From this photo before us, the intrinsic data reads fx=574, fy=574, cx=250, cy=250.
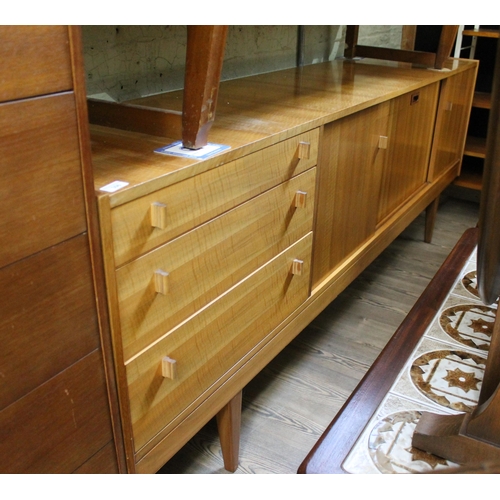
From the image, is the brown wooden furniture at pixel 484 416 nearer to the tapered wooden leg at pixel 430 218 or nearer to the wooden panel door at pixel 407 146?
the wooden panel door at pixel 407 146

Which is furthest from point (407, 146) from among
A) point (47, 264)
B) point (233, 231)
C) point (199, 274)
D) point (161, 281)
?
point (47, 264)

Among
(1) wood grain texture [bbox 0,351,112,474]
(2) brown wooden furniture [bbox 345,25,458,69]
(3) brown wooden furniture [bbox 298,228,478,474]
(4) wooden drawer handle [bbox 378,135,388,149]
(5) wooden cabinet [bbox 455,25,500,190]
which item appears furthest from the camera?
(5) wooden cabinet [bbox 455,25,500,190]

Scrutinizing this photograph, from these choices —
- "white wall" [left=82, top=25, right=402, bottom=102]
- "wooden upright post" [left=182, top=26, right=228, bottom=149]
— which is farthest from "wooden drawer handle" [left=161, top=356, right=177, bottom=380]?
"white wall" [left=82, top=25, right=402, bottom=102]

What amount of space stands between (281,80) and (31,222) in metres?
1.23

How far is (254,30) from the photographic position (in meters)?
1.78

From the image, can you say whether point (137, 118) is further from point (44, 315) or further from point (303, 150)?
point (44, 315)

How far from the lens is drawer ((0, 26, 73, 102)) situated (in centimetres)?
57

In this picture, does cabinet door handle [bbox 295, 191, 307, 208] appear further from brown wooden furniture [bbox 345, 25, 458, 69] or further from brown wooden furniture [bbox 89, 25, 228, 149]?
brown wooden furniture [bbox 345, 25, 458, 69]

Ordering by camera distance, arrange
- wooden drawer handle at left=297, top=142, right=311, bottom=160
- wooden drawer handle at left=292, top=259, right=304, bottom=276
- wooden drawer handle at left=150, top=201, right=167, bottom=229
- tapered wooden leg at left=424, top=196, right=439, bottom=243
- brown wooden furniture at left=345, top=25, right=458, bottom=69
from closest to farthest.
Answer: wooden drawer handle at left=150, top=201, right=167, bottom=229
wooden drawer handle at left=297, top=142, right=311, bottom=160
wooden drawer handle at left=292, top=259, right=304, bottom=276
brown wooden furniture at left=345, top=25, right=458, bottom=69
tapered wooden leg at left=424, top=196, right=439, bottom=243

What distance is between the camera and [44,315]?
69 centimetres

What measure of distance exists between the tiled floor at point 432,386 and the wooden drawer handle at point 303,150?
54 cm

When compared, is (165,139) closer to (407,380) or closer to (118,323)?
(118,323)

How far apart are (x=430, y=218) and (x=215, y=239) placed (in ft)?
5.37

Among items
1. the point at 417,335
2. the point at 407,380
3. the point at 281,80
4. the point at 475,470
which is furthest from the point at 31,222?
the point at 281,80
